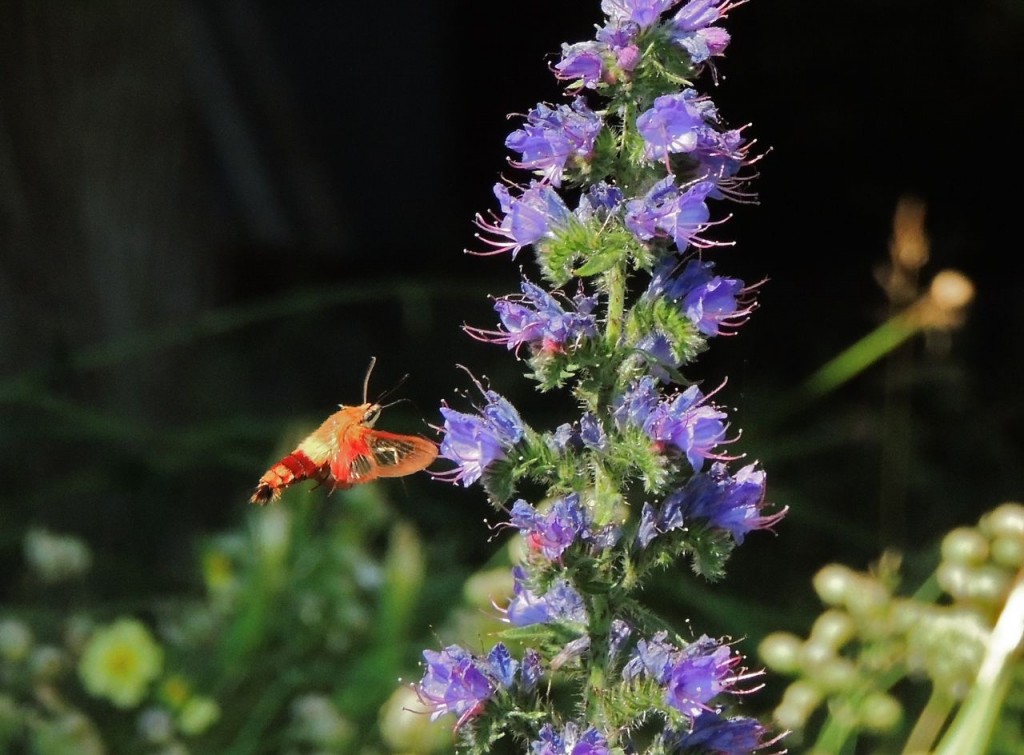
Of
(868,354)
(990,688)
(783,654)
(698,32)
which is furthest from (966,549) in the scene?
(868,354)

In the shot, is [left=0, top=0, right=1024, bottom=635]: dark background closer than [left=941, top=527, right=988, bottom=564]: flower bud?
No

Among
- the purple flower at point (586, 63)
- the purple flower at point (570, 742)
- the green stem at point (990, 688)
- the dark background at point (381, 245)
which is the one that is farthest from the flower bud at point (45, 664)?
the purple flower at point (586, 63)

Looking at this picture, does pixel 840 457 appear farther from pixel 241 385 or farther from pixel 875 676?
pixel 875 676

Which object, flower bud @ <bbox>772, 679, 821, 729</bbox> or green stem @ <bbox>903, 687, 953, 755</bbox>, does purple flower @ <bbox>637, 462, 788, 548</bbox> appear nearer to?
flower bud @ <bbox>772, 679, 821, 729</bbox>

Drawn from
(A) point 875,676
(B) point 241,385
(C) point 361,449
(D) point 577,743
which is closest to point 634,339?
(D) point 577,743

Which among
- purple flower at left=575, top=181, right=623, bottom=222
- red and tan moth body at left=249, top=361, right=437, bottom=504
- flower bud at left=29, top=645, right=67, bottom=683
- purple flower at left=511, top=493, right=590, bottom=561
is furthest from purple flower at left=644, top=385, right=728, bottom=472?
flower bud at left=29, top=645, right=67, bottom=683
